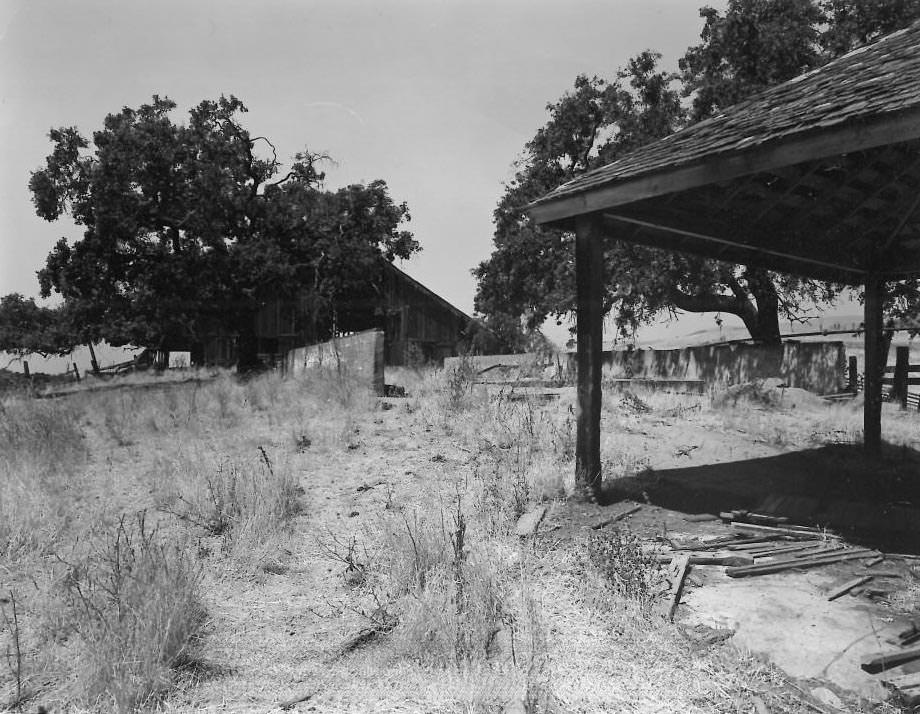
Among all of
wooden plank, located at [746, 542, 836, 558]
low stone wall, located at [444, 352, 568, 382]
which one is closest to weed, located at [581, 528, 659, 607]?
wooden plank, located at [746, 542, 836, 558]

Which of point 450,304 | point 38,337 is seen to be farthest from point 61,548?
point 38,337

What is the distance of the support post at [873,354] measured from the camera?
28.3 ft

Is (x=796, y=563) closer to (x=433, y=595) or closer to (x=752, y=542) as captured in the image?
(x=752, y=542)

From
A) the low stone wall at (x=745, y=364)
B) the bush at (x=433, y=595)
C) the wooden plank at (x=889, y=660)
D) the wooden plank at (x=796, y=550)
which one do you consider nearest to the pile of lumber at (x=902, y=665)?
the wooden plank at (x=889, y=660)

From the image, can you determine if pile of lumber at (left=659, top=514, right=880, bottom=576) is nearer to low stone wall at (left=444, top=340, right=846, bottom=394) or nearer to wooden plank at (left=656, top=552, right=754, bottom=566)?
wooden plank at (left=656, top=552, right=754, bottom=566)

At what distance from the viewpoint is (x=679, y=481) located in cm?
704

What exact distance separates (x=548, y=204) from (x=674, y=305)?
1537 cm

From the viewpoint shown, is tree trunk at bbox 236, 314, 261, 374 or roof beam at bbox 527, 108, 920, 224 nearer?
roof beam at bbox 527, 108, 920, 224

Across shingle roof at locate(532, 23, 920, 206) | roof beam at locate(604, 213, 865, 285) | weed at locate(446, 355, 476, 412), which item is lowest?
weed at locate(446, 355, 476, 412)

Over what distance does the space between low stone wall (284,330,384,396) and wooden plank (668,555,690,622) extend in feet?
26.1

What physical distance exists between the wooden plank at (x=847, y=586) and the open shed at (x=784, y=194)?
93.2 inches

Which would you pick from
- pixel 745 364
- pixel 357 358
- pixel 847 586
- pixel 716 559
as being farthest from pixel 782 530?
pixel 745 364

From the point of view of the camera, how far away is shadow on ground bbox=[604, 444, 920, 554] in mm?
5422

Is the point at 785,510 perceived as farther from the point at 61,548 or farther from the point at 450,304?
the point at 450,304
